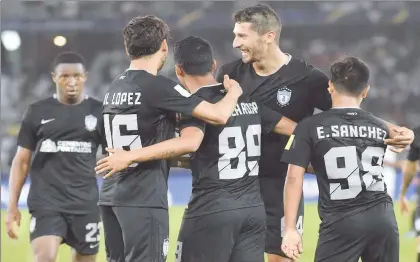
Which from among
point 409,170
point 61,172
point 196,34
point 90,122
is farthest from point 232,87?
point 196,34

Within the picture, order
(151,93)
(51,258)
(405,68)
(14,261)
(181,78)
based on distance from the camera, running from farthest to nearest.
Answer: 1. (405,68)
2. (14,261)
3. (51,258)
4. (181,78)
5. (151,93)

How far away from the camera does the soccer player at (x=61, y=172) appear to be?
6.87m

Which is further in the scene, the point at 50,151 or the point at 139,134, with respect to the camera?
the point at 50,151

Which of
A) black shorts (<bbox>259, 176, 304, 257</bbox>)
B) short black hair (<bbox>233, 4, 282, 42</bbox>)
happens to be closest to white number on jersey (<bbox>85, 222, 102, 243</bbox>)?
black shorts (<bbox>259, 176, 304, 257</bbox>)

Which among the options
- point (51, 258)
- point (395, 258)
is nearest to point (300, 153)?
point (395, 258)

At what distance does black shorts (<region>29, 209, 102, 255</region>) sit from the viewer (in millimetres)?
6801

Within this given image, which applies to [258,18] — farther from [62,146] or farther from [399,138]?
[62,146]

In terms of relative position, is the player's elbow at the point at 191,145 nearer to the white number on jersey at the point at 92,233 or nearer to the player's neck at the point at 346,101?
the player's neck at the point at 346,101

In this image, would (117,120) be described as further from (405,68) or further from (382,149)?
(405,68)

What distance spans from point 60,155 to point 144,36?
236 centimetres

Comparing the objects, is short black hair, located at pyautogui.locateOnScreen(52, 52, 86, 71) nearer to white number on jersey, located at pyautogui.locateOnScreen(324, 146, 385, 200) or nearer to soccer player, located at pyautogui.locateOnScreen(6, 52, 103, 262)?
soccer player, located at pyautogui.locateOnScreen(6, 52, 103, 262)

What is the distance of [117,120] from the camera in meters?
4.89

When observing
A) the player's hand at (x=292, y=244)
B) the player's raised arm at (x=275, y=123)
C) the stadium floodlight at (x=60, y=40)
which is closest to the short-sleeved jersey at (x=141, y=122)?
the player's raised arm at (x=275, y=123)

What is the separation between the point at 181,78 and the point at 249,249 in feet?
3.84
